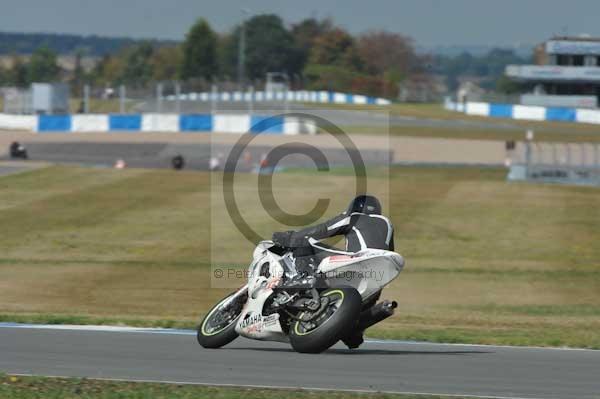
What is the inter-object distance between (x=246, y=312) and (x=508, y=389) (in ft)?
7.85

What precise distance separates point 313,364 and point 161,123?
3753 cm

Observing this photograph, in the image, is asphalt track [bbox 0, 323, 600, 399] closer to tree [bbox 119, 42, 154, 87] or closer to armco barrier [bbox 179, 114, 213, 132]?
armco barrier [bbox 179, 114, 213, 132]

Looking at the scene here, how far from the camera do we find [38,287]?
1631 cm

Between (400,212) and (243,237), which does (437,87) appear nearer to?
(400,212)

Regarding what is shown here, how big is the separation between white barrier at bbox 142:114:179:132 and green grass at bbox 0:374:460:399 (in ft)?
125

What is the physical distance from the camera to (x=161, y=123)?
149 ft

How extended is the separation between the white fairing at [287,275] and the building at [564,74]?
51843 mm

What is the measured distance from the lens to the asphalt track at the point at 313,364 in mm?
7926

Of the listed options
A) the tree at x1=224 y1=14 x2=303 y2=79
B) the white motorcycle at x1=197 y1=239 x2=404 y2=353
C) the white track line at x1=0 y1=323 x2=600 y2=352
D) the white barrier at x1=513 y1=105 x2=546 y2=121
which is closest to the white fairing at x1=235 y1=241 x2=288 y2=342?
the white motorcycle at x1=197 y1=239 x2=404 y2=353

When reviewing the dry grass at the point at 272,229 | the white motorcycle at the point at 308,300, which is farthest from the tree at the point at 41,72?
the white motorcycle at the point at 308,300

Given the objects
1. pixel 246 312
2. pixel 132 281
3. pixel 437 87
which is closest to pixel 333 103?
pixel 437 87

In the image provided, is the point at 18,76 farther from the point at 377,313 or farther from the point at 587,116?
the point at 377,313

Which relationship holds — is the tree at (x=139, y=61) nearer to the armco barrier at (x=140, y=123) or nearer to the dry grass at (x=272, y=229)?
the armco barrier at (x=140, y=123)

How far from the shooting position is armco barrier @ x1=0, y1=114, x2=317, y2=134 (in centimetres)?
4518
